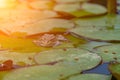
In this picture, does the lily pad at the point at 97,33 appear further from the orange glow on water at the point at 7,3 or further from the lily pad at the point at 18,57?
the orange glow on water at the point at 7,3

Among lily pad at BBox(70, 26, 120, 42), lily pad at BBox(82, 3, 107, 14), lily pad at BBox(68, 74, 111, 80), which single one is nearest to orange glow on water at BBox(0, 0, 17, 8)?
lily pad at BBox(82, 3, 107, 14)

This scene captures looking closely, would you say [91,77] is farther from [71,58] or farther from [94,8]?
[94,8]

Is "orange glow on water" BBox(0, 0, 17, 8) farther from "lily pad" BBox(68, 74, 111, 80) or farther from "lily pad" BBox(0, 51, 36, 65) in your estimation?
"lily pad" BBox(68, 74, 111, 80)

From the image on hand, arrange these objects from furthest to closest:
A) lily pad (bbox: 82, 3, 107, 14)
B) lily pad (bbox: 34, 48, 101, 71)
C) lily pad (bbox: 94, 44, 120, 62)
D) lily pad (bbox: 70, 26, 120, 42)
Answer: lily pad (bbox: 82, 3, 107, 14)
lily pad (bbox: 70, 26, 120, 42)
lily pad (bbox: 94, 44, 120, 62)
lily pad (bbox: 34, 48, 101, 71)

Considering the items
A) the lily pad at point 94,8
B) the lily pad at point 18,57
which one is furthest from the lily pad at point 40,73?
the lily pad at point 94,8

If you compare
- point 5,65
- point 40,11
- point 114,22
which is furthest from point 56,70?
point 40,11

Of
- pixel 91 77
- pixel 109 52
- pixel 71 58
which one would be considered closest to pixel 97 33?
pixel 109 52
